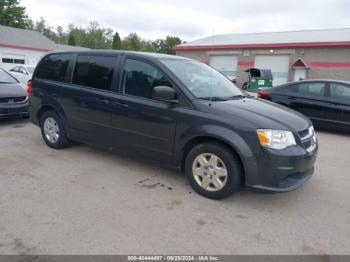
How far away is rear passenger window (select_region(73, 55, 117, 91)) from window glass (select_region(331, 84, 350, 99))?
6036 millimetres

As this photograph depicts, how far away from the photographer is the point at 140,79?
173 inches

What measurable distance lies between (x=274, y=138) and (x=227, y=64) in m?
28.6

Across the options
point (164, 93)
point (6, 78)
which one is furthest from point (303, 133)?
point (6, 78)

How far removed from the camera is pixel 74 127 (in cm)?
519

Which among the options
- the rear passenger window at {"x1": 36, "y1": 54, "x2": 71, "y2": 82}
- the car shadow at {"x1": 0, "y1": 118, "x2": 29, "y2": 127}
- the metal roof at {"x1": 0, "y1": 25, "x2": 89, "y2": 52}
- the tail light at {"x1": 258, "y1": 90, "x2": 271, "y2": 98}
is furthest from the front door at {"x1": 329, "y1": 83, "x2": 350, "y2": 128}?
the metal roof at {"x1": 0, "y1": 25, "x2": 89, "y2": 52}

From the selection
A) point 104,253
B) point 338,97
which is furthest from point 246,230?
point 338,97

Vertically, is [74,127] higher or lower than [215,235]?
higher

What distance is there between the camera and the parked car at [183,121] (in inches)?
139

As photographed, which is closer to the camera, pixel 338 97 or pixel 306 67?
pixel 338 97

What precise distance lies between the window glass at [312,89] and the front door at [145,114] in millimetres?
5641

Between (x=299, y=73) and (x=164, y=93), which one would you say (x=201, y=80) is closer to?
(x=164, y=93)

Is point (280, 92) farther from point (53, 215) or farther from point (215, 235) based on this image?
point (53, 215)

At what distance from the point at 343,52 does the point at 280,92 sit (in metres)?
19.6

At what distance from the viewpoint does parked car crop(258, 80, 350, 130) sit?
25.6 ft
